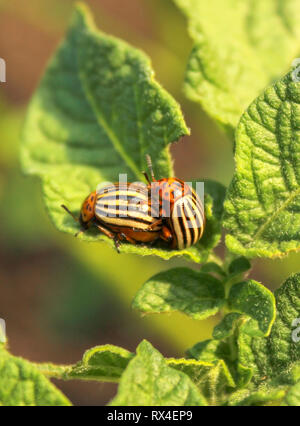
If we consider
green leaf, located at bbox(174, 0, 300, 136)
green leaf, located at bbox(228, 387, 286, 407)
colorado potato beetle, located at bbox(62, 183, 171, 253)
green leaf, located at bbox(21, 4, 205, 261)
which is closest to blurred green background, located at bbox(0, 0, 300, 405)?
green leaf, located at bbox(174, 0, 300, 136)

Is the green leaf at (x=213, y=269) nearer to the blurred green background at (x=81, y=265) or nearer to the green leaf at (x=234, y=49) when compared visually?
the green leaf at (x=234, y=49)

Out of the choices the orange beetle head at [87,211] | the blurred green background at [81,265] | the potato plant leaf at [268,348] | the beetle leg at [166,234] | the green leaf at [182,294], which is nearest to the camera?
the potato plant leaf at [268,348]

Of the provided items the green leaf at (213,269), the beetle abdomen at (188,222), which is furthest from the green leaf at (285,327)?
the beetle abdomen at (188,222)

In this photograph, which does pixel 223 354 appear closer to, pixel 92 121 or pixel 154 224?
pixel 154 224

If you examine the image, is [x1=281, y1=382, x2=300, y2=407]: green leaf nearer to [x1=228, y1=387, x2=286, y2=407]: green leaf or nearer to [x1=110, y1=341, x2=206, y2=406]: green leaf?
[x1=228, y1=387, x2=286, y2=407]: green leaf

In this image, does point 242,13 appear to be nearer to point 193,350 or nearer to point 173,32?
point 173,32

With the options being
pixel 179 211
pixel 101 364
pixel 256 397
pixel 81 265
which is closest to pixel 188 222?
pixel 179 211
